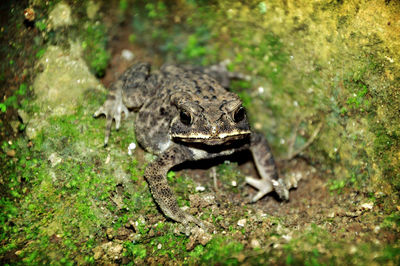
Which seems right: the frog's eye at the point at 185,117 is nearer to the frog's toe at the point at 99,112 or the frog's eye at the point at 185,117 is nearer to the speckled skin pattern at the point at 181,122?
the speckled skin pattern at the point at 181,122

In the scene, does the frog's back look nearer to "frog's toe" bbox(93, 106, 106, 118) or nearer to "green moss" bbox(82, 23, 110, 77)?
"frog's toe" bbox(93, 106, 106, 118)

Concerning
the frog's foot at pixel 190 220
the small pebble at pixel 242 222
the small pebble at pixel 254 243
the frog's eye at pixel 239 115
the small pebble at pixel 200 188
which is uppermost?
the frog's eye at pixel 239 115

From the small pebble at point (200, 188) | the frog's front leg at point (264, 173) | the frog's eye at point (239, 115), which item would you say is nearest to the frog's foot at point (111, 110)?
the small pebble at point (200, 188)

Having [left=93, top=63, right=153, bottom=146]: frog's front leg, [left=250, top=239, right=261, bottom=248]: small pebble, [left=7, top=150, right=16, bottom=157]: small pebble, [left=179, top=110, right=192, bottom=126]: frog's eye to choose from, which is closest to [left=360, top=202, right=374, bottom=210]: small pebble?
[left=250, top=239, right=261, bottom=248]: small pebble

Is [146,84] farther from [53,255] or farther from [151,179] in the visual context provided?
[53,255]

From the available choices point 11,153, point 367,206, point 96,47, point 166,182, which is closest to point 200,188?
point 166,182
